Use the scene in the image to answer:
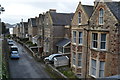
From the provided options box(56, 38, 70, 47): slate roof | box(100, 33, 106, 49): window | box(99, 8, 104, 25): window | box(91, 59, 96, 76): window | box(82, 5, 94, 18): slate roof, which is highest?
box(82, 5, 94, 18): slate roof

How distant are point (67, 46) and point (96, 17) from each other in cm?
1488

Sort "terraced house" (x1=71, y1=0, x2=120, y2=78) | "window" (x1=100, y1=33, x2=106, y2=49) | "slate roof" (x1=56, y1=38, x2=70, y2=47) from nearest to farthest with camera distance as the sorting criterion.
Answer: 1. "terraced house" (x1=71, y1=0, x2=120, y2=78)
2. "window" (x1=100, y1=33, x2=106, y2=49)
3. "slate roof" (x1=56, y1=38, x2=70, y2=47)

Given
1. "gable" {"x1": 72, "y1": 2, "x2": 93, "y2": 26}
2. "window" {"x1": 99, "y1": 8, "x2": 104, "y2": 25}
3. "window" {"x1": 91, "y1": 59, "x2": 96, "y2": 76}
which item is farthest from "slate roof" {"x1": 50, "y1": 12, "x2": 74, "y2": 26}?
"window" {"x1": 99, "y1": 8, "x2": 104, "y2": 25}

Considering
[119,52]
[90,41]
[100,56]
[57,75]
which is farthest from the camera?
[57,75]

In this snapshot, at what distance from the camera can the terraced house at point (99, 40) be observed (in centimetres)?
1780

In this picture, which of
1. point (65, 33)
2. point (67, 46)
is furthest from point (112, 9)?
point (65, 33)

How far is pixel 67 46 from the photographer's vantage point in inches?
1336

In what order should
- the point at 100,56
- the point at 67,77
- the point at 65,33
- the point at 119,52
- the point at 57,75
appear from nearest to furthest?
1. the point at 119,52
2. the point at 100,56
3. the point at 67,77
4. the point at 57,75
5. the point at 65,33

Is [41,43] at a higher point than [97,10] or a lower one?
lower

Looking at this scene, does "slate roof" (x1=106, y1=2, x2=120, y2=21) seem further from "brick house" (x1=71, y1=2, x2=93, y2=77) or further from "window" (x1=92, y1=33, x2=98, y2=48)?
"brick house" (x1=71, y1=2, x2=93, y2=77)

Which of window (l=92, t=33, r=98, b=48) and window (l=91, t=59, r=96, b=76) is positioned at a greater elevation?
window (l=92, t=33, r=98, b=48)

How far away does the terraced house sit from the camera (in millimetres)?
17797

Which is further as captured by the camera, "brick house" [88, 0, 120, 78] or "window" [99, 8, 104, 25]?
"window" [99, 8, 104, 25]

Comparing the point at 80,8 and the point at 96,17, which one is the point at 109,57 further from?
the point at 80,8
